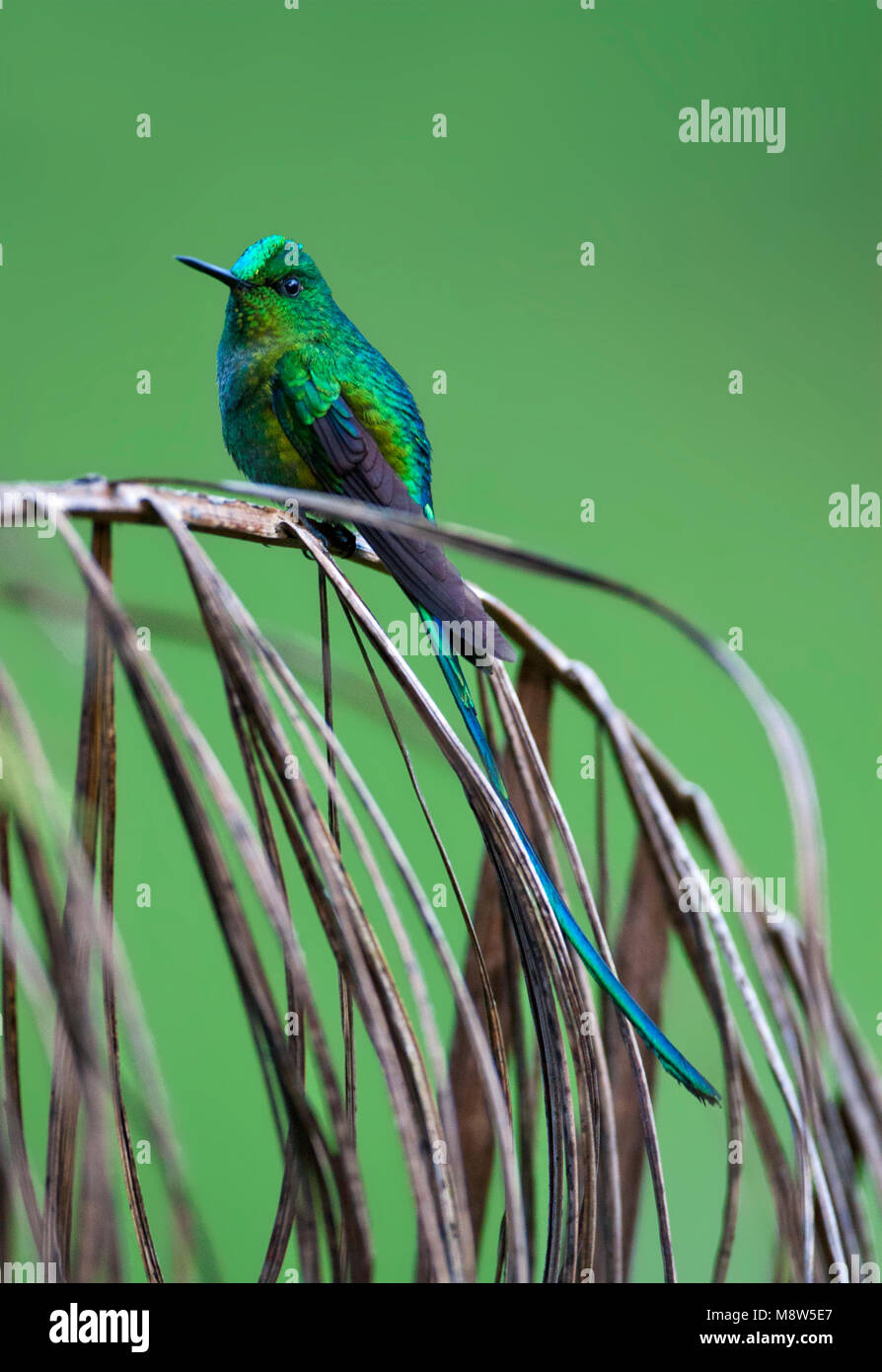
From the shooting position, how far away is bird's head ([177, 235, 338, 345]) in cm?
131

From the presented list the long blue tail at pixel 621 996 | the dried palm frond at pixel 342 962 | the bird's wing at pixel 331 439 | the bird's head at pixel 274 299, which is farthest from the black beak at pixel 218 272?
the long blue tail at pixel 621 996

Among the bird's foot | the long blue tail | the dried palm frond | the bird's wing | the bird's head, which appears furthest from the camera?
the bird's head

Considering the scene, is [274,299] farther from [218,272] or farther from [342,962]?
[342,962]

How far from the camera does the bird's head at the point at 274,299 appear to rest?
1.31 metres

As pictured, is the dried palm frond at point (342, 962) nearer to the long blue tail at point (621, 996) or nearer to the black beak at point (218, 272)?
the long blue tail at point (621, 996)

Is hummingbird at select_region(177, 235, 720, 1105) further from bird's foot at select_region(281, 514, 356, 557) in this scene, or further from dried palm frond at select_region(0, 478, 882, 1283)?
dried palm frond at select_region(0, 478, 882, 1283)

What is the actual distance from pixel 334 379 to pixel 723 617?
1067mm

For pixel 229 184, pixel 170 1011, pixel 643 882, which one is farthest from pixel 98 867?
pixel 229 184

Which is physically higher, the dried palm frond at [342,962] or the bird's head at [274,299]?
the bird's head at [274,299]

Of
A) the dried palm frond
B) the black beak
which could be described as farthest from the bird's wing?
the dried palm frond

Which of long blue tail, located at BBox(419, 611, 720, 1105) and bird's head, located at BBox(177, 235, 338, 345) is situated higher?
bird's head, located at BBox(177, 235, 338, 345)

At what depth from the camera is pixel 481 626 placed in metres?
0.74

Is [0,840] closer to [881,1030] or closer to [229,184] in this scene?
[881,1030]

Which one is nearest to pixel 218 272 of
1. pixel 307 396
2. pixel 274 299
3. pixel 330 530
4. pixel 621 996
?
pixel 274 299
